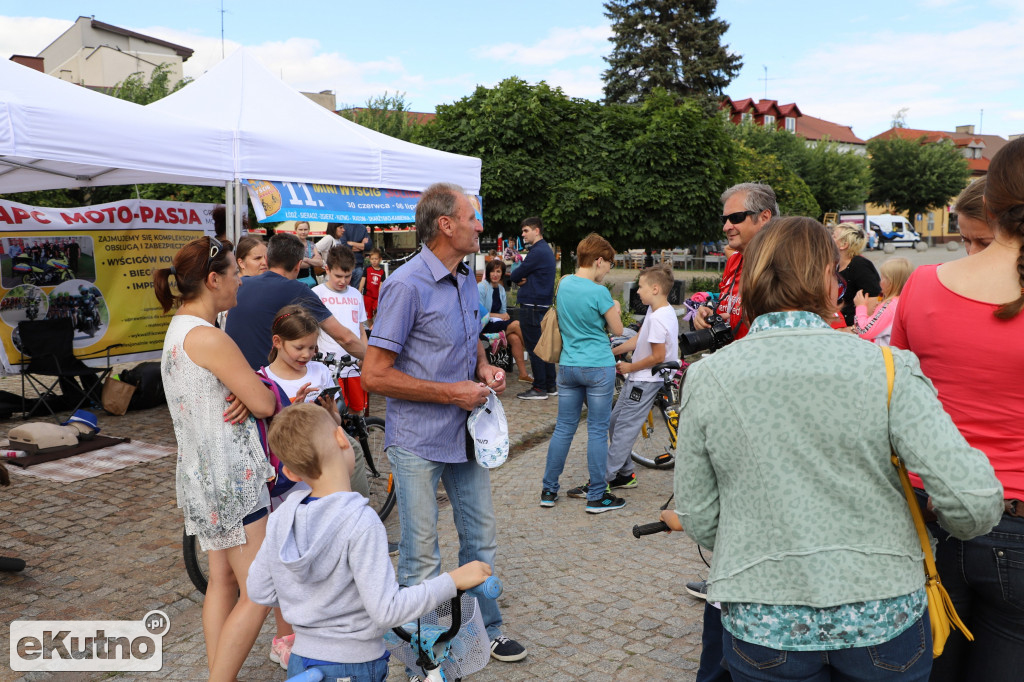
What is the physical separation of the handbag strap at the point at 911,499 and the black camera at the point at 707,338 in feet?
4.15

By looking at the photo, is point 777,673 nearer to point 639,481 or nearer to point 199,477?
point 199,477

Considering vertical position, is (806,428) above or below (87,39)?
below

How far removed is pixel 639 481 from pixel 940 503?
16.1ft

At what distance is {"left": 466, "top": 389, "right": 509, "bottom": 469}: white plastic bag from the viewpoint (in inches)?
124

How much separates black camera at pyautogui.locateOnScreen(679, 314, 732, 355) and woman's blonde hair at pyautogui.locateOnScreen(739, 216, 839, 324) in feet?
3.90

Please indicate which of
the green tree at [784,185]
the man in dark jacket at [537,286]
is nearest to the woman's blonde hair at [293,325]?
the man in dark jacket at [537,286]

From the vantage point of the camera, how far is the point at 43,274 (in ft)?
27.6

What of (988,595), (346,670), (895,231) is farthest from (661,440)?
(895,231)

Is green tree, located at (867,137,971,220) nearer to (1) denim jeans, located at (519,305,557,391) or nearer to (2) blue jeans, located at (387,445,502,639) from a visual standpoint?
(1) denim jeans, located at (519,305,557,391)

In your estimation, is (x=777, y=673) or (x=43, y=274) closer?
(x=777, y=673)

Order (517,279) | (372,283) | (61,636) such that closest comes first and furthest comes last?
(61,636) < (517,279) < (372,283)

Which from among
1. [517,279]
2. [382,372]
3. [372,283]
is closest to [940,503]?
[382,372]

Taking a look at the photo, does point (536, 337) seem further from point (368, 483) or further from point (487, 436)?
point (487, 436)

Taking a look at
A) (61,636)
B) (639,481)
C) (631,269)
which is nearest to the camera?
(61,636)
